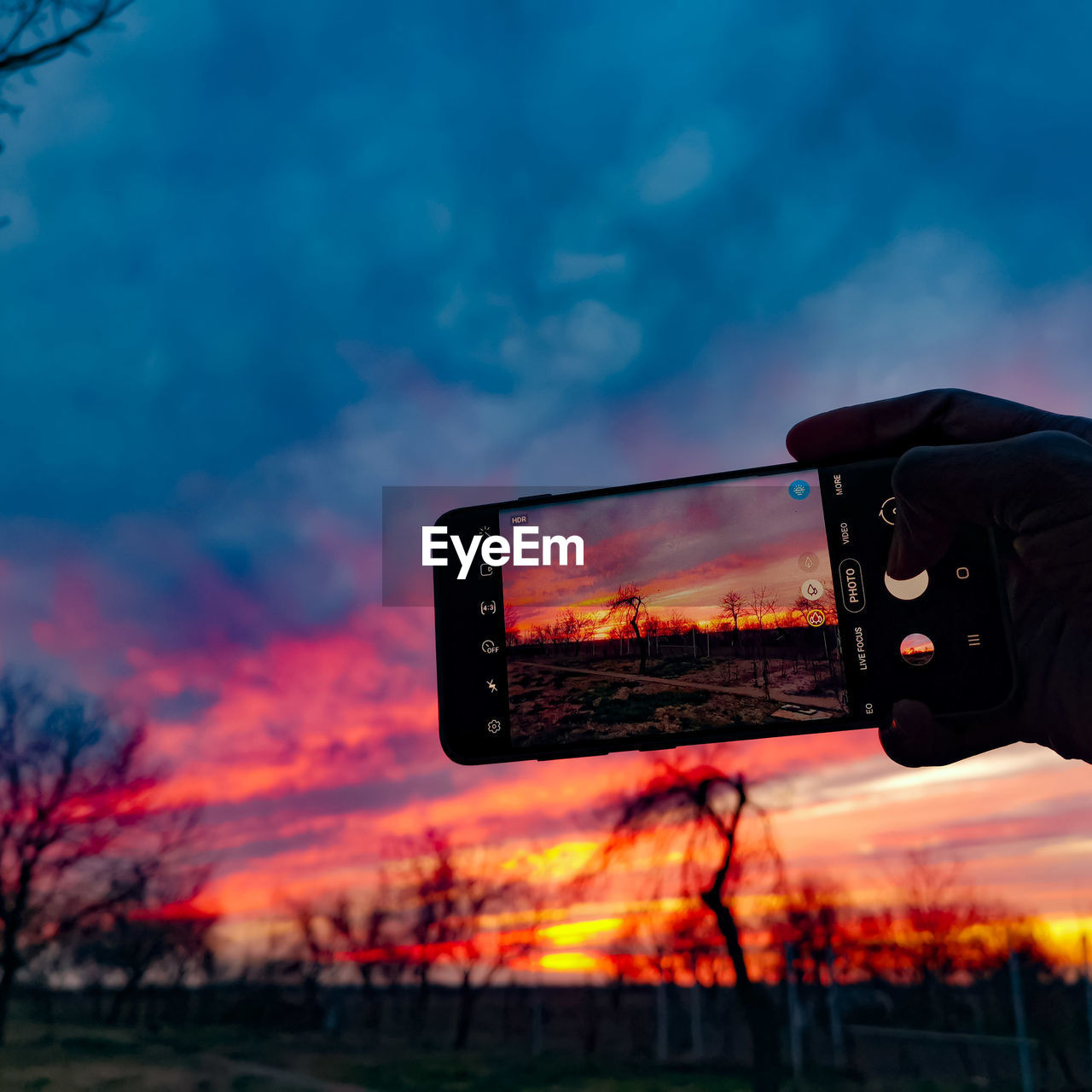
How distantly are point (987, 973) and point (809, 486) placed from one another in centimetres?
3131

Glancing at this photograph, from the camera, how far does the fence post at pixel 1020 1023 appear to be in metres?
25.9

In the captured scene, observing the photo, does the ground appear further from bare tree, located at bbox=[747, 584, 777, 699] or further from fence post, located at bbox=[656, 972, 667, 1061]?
fence post, located at bbox=[656, 972, 667, 1061]

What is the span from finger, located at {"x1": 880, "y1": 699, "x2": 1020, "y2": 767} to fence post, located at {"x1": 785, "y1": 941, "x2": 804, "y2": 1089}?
84.1 feet

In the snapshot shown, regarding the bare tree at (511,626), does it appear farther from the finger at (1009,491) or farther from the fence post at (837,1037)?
the fence post at (837,1037)

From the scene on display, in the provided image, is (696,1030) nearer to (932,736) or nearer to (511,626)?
(932,736)

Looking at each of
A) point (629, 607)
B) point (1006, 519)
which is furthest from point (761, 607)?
point (1006, 519)

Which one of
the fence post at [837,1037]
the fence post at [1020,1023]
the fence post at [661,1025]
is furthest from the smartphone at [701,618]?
the fence post at [1020,1023]

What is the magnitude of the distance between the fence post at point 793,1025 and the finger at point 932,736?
25.6 meters

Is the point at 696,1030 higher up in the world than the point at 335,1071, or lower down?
higher up

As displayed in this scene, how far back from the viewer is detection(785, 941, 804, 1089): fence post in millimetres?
24844

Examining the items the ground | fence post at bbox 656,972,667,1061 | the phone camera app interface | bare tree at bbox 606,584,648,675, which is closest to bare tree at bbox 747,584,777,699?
the phone camera app interface

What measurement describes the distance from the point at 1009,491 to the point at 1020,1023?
3251 cm

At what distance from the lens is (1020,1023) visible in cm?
2605

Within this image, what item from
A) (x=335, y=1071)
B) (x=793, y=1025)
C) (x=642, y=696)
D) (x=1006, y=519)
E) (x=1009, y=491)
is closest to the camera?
(x=1009, y=491)
